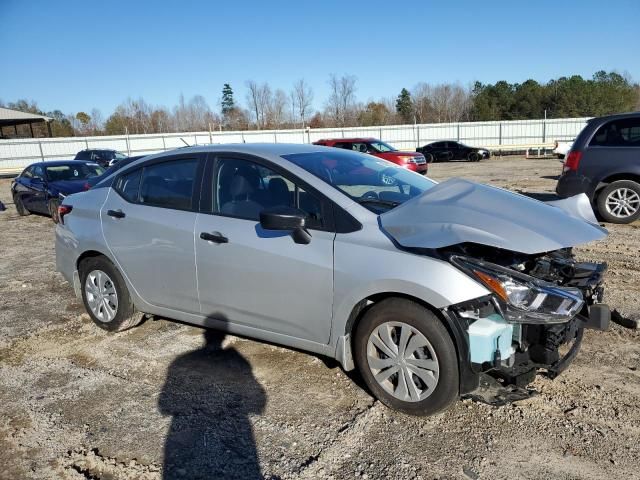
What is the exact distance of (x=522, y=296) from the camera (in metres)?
2.86

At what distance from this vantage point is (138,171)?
15.1 feet

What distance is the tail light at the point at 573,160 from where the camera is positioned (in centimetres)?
865

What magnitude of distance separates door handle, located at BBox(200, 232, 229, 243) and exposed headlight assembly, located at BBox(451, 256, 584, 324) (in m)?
1.69

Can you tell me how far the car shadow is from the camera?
2.79m

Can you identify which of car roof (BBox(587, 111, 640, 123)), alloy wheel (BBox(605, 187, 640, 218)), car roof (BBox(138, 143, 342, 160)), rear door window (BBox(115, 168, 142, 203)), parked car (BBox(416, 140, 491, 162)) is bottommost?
parked car (BBox(416, 140, 491, 162))

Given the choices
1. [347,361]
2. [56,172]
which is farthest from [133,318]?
[56,172]

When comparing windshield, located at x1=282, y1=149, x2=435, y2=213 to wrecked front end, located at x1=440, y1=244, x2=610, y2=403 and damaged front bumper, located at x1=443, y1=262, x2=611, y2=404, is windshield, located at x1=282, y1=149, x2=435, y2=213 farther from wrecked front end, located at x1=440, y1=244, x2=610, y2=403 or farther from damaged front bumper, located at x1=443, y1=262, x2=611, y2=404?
damaged front bumper, located at x1=443, y1=262, x2=611, y2=404

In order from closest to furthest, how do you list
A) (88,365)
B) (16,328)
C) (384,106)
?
(88,365), (16,328), (384,106)

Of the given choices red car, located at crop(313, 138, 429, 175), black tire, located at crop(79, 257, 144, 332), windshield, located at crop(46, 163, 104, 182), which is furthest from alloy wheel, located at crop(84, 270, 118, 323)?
red car, located at crop(313, 138, 429, 175)

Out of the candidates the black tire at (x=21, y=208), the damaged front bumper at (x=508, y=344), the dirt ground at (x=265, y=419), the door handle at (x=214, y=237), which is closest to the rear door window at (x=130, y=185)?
the door handle at (x=214, y=237)

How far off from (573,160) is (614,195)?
88 centimetres

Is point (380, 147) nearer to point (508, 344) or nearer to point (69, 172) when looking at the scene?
point (69, 172)

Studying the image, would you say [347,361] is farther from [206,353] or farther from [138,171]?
[138,171]

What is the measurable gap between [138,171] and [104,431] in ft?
7.63
